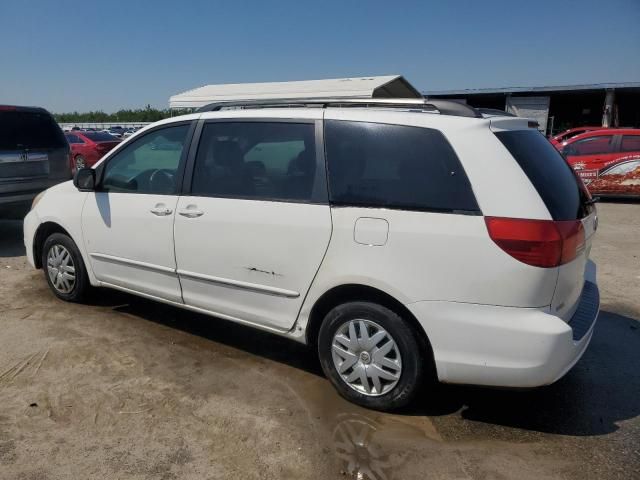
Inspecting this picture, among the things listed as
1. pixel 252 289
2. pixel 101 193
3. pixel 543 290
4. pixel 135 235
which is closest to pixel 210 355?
pixel 252 289

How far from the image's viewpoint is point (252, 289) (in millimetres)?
3455

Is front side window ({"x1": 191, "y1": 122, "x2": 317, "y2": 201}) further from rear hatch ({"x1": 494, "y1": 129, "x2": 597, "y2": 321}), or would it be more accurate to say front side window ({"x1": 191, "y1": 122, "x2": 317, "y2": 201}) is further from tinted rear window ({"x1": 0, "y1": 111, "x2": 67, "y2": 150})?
tinted rear window ({"x1": 0, "y1": 111, "x2": 67, "y2": 150})

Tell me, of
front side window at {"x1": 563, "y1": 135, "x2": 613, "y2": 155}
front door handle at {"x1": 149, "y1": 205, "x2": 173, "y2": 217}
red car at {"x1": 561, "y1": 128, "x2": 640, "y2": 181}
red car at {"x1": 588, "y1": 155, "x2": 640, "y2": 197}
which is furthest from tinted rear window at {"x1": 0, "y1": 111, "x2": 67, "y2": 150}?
red car at {"x1": 588, "y1": 155, "x2": 640, "y2": 197}

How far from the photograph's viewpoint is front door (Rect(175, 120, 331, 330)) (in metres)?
3.20

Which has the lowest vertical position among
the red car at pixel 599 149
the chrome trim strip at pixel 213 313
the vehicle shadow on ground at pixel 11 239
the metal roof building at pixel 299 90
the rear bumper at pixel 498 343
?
the vehicle shadow on ground at pixel 11 239

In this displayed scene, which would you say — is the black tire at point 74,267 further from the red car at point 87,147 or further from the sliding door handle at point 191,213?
the red car at point 87,147

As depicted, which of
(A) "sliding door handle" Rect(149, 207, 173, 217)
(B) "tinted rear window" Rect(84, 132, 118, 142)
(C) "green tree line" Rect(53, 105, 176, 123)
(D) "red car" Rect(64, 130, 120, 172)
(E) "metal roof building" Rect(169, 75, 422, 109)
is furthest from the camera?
(C) "green tree line" Rect(53, 105, 176, 123)

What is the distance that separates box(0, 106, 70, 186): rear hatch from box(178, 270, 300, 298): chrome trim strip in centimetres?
452

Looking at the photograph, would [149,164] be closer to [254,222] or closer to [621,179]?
[254,222]

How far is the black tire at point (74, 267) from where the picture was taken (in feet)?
15.1

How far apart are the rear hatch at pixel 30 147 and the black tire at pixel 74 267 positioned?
2.72 metres

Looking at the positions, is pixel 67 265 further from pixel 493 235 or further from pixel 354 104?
pixel 493 235

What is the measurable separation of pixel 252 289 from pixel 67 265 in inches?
86.6

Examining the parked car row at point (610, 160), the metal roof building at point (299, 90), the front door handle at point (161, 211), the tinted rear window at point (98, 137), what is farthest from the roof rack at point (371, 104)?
the tinted rear window at point (98, 137)
